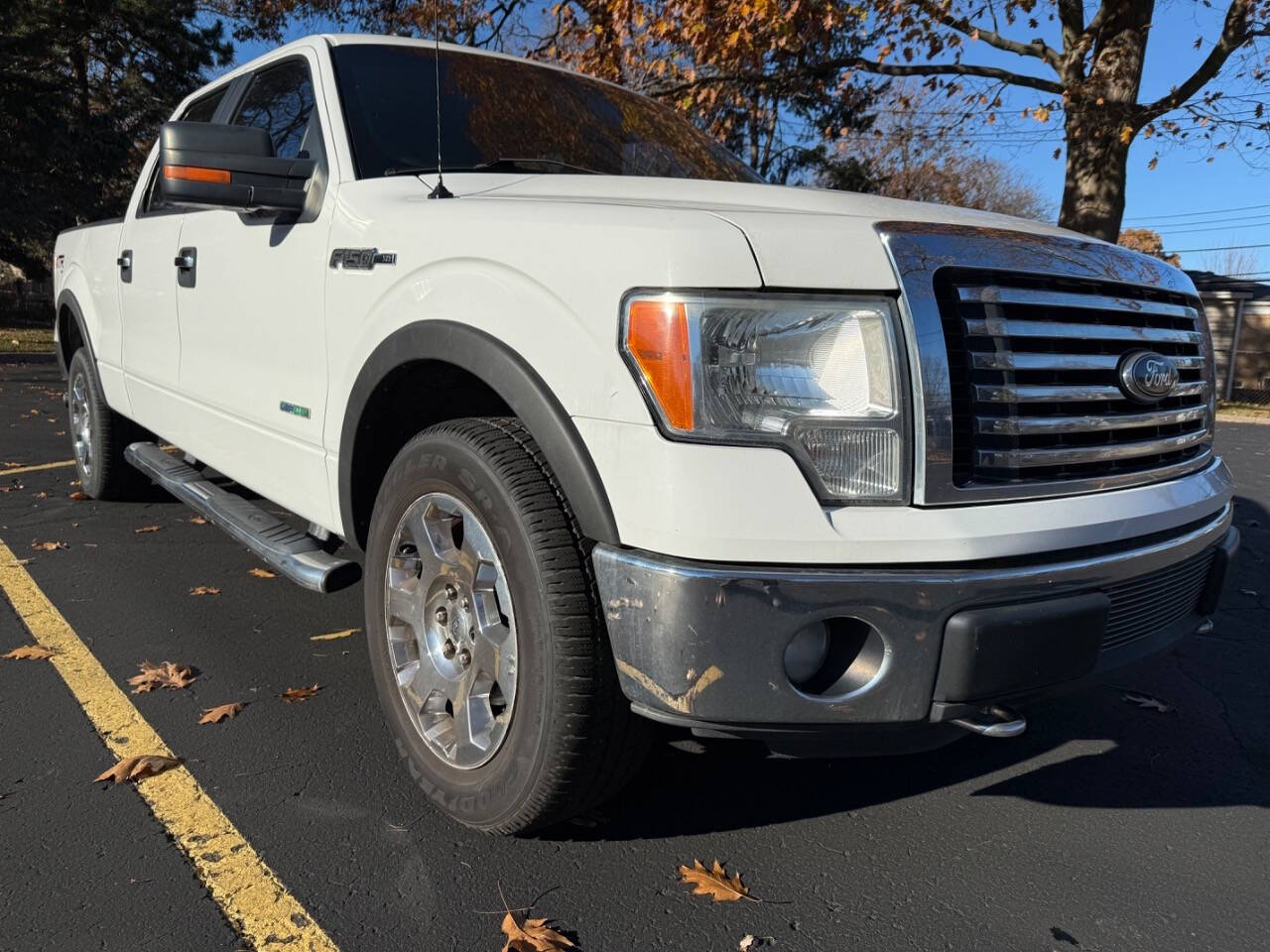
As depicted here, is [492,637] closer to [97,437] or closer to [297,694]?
[297,694]

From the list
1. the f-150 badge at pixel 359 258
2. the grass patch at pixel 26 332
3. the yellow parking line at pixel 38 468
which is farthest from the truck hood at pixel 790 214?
the grass patch at pixel 26 332

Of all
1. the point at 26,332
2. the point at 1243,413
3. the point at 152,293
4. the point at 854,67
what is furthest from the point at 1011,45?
the point at 26,332

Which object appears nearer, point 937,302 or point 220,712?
point 937,302

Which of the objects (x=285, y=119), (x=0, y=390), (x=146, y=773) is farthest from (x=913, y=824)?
(x=0, y=390)

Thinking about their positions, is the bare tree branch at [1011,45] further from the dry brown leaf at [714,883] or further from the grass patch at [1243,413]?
the dry brown leaf at [714,883]

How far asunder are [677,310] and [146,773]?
1941 mm

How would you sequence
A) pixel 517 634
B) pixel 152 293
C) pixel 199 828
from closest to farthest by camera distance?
pixel 517 634, pixel 199 828, pixel 152 293

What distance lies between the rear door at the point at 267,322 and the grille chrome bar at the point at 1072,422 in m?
1.84

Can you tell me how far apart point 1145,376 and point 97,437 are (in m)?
5.15

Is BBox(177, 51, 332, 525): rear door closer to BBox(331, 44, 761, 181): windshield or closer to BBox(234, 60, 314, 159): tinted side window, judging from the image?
BBox(234, 60, 314, 159): tinted side window

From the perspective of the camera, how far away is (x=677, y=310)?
1.79 meters

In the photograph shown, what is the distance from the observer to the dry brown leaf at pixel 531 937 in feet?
6.40

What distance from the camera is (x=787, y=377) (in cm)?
182

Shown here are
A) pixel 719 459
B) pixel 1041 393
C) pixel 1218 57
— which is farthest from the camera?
pixel 1218 57
